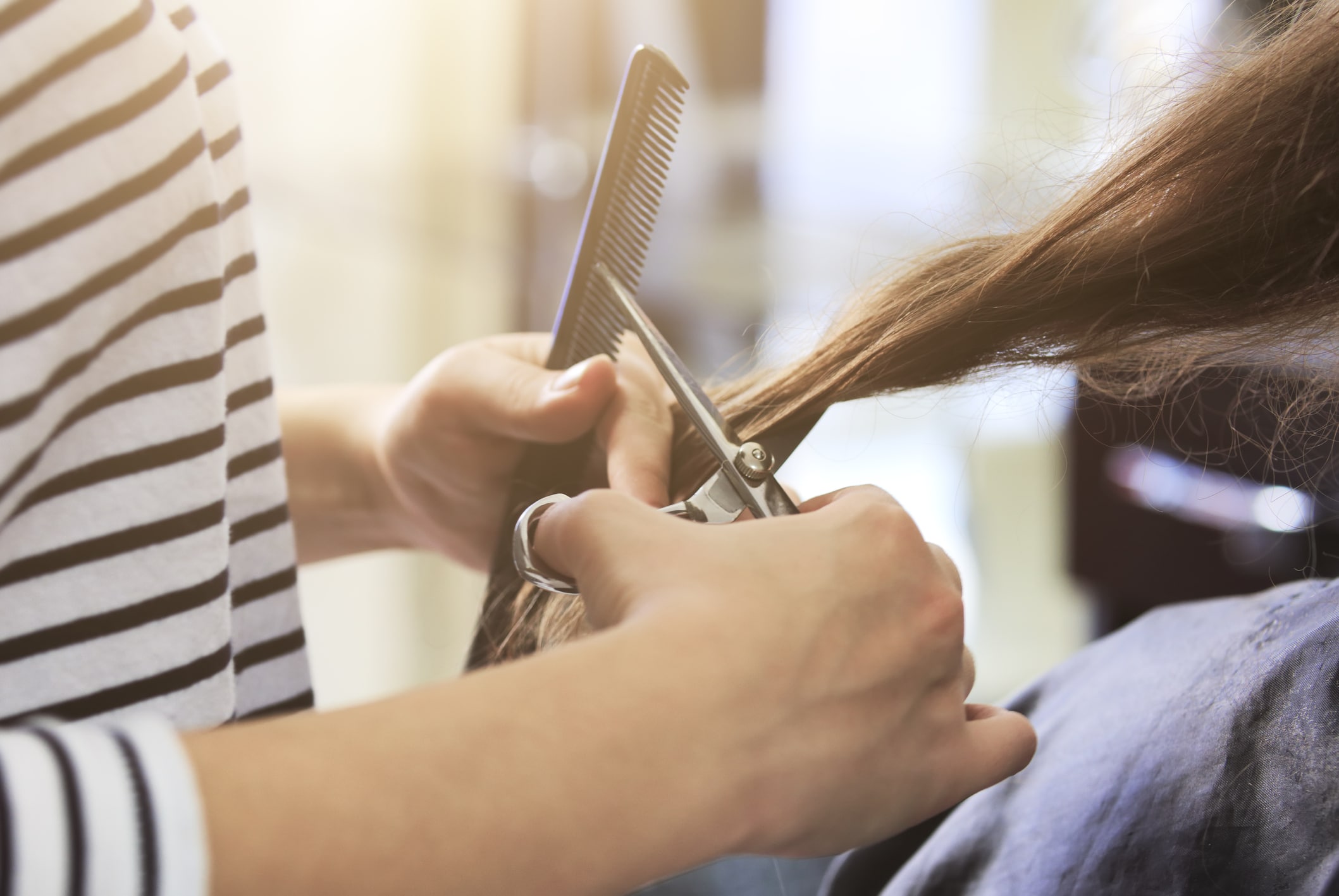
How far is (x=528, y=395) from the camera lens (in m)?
0.54

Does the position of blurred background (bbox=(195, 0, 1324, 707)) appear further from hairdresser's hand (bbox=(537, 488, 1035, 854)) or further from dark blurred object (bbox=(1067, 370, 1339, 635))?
hairdresser's hand (bbox=(537, 488, 1035, 854))

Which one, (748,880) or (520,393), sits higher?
(520,393)

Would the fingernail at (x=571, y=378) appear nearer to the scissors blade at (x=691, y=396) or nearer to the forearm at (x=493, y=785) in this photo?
the scissors blade at (x=691, y=396)

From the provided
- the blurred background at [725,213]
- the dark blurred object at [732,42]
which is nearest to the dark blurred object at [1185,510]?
the blurred background at [725,213]

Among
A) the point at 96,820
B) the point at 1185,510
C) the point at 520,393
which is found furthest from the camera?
the point at 1185,510

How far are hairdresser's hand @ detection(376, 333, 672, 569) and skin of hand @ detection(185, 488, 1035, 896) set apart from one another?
17cm

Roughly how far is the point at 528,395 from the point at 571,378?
0.11 ft

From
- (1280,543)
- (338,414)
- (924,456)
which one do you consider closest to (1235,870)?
(338,414)

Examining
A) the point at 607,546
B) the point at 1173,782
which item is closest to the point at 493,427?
the point at 607,546

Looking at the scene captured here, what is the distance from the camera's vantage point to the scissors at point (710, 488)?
14.9 inches

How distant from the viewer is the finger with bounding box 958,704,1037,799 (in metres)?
0.33

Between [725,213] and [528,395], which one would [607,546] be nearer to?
[528,395]

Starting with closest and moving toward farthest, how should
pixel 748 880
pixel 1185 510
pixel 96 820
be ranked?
pixel 96 820 → pixel 748 880 → pixel 1185 510

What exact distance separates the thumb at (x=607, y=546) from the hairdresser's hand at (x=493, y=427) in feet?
0.43
